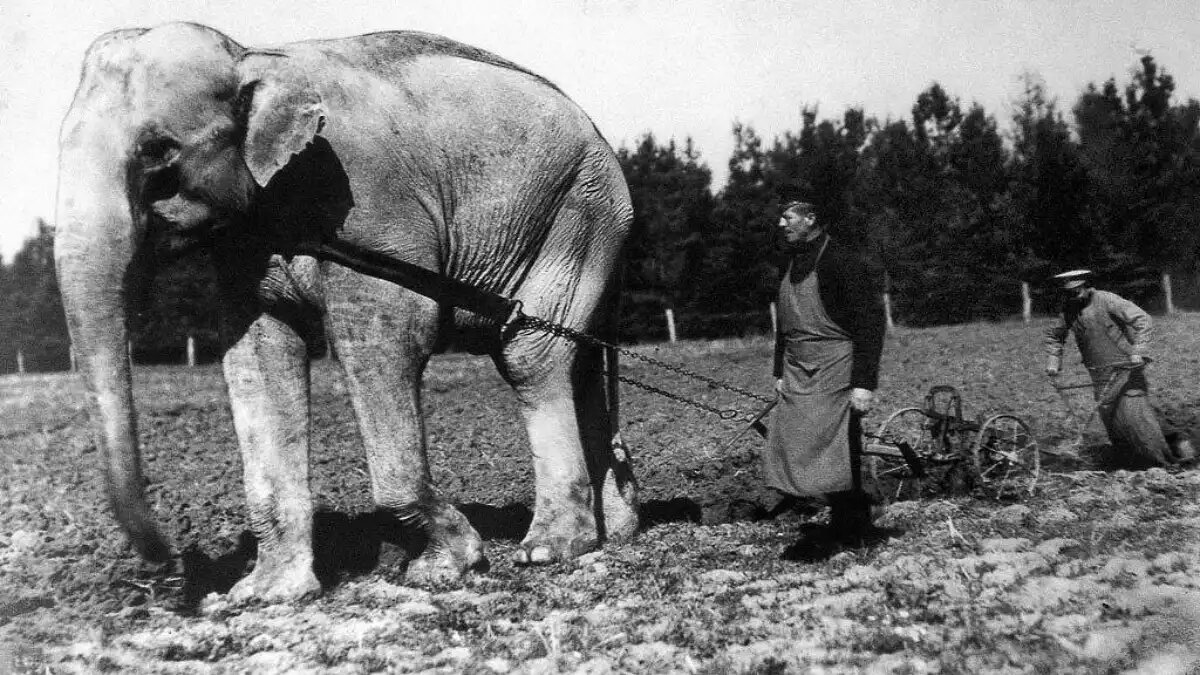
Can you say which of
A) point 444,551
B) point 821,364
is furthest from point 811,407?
point 444,551

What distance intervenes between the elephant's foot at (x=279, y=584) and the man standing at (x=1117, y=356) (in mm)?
6093

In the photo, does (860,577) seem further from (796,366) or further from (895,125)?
(895,125)

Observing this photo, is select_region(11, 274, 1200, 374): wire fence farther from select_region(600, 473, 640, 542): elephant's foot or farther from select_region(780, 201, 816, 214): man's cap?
select_region(780, 201, 816, 214): man's cap

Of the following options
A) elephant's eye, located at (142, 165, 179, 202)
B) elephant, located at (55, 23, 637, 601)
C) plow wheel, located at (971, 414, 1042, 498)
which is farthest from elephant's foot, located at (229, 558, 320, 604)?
plow wheel, located at (971, 414, 1042, 498)

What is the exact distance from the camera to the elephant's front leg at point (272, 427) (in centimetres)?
526

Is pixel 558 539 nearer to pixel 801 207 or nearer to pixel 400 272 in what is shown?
pixel 400 272

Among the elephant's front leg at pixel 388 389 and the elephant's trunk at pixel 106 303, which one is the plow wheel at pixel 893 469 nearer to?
the elephant's front leg at pixel 388 389

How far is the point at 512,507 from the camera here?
7227 mm

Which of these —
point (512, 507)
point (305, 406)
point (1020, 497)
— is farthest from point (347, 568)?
point (1020, 497)

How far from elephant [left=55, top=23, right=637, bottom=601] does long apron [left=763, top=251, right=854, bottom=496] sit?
114 cm

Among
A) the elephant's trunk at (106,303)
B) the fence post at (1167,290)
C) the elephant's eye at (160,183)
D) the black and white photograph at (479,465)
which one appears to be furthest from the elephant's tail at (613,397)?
the fence post at (1167,290)

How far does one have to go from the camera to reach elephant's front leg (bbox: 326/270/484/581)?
5.05 m

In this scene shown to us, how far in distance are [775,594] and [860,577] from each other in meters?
0.44

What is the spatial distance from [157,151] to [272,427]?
1531 mm
